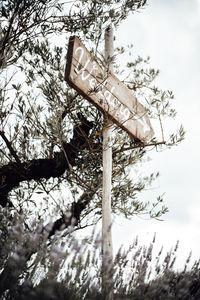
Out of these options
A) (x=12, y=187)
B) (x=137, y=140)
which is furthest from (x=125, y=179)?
(x=12, y=187)

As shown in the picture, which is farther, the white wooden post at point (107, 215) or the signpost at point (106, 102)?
the signpost at point (106, 102)

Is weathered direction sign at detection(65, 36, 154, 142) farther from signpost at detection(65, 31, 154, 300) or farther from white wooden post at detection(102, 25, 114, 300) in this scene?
white wooden post at detection(102, 25, 114, 300)

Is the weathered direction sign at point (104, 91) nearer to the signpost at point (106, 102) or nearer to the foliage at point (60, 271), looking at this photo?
the signpost at point (106, 102)

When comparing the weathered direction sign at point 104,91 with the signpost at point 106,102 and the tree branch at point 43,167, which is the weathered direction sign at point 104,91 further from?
the tree branch at point 43,167

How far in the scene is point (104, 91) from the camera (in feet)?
11.1

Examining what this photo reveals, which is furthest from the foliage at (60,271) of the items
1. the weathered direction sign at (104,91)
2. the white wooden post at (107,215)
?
the weathered direction sign at (104,91)

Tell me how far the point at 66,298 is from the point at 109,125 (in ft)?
7.28

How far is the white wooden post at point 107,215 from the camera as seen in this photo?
Result: 93.4 inches

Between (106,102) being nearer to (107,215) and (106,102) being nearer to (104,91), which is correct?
(104,91)

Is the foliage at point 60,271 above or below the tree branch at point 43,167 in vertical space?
below

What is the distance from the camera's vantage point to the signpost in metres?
2.80

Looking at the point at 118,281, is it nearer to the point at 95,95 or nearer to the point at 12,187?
the point at 95,95

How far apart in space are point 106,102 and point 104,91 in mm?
136

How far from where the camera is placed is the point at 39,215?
4980 mm
